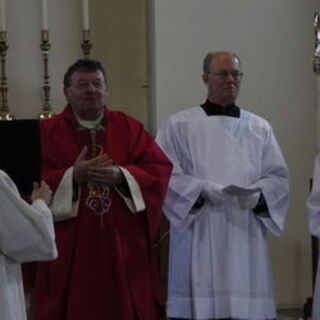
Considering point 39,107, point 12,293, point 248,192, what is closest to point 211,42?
point 39,107

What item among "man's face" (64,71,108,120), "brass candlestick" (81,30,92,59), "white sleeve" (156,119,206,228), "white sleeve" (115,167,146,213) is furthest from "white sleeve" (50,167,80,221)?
"brass candlestick" (81,30,92,59)

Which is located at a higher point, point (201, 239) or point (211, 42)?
point (211, 42)

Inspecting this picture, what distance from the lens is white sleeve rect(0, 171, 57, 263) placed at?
10.0ft

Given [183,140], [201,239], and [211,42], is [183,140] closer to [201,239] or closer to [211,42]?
[201,239]

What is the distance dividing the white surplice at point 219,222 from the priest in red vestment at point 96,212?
34 centimetres

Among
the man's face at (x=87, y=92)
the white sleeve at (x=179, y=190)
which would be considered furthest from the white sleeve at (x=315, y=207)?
the man's face at (x=87, y=92)

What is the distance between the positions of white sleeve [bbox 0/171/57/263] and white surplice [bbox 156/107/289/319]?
1.48 metres

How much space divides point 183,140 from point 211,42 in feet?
4.68

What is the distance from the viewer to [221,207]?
4605 millimetres

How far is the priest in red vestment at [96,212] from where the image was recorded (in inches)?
161

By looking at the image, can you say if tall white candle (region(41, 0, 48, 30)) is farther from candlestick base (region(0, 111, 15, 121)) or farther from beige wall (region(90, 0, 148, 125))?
candlestick base (region(0, 111, 15, 121))

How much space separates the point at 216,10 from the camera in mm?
5953

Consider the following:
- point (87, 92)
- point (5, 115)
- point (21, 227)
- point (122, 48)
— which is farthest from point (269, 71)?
point (21, 227)

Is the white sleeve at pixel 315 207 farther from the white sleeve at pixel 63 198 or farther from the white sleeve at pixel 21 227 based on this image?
the white sleeve at pixel 21 227
